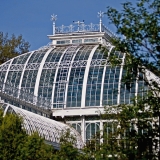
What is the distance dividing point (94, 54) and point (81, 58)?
4.38 ft

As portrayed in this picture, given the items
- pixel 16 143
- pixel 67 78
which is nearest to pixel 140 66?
pixel 16 143

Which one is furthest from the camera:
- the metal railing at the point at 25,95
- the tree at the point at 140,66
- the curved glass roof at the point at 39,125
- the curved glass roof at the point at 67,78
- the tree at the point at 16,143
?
the curved glass roof at the point at 67,78

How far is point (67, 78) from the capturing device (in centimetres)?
6444

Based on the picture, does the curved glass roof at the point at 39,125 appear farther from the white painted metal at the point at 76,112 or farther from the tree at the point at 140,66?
the tree at the point at 140,66

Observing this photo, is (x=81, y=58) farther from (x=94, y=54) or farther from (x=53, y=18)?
(x=53, y=18)

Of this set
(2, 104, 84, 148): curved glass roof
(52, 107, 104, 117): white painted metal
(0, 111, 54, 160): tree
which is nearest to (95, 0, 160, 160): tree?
(0, 111, 54, 160): tree

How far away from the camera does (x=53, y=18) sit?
72.8 meters

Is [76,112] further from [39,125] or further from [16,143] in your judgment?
[16,143]

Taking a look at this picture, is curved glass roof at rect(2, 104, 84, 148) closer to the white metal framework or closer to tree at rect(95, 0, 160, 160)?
the white metal framework

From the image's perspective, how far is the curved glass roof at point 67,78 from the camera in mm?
62344

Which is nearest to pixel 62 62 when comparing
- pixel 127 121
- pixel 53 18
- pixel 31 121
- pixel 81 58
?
pixel 81 58

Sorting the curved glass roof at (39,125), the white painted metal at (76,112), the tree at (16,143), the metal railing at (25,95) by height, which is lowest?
the tree at (16,143)

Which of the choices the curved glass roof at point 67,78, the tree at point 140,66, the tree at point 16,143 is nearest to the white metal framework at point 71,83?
the curved glass roof at point 67,78

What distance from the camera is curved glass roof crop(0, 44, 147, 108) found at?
205ft
